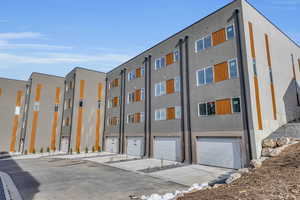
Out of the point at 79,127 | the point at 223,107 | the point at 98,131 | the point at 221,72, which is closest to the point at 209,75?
the point at 221,72

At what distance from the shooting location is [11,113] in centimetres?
3766

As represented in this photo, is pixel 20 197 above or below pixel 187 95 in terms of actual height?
below

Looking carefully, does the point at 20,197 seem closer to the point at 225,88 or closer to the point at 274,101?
the point at 225,88

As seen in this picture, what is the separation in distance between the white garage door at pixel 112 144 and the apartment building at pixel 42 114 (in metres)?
11.1

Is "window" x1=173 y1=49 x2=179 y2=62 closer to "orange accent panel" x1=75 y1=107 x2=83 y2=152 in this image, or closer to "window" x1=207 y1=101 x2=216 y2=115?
"window" x1=207 y1=101 x2=216 y2=115

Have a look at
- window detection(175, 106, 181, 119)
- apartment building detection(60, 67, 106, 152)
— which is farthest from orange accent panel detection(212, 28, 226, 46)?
apartment building detection(60, 67, 106, 152)

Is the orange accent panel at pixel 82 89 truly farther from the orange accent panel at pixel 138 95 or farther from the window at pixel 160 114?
the window at pixel 160 114

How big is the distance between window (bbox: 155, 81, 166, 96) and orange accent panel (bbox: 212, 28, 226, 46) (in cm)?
768

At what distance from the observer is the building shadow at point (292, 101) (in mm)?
18531

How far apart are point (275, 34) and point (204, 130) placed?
1350 centimetres

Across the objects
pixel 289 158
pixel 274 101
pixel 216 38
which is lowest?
pixel 289 158

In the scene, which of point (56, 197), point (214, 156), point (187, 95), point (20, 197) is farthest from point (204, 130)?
point (20, 197)

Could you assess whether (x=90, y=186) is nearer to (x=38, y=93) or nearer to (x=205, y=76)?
(x=205, y=76)

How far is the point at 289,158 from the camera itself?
10664mm
